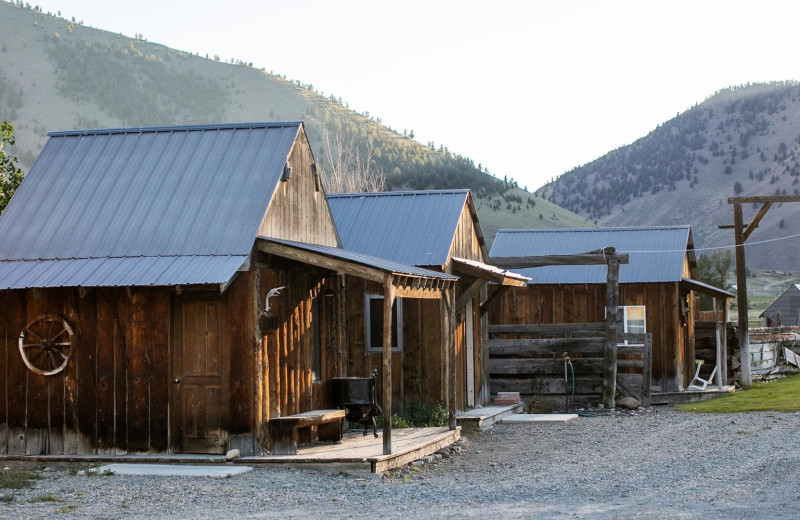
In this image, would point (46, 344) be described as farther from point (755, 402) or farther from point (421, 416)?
Answer: point (755, 402)

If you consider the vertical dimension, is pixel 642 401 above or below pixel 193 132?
below

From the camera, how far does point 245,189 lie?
625 inches

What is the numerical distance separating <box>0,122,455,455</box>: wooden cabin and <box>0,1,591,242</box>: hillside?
176 ft

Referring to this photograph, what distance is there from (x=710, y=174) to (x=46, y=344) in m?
109

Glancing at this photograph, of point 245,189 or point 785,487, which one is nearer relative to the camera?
point 785,487

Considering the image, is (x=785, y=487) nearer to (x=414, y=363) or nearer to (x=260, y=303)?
(x=260, y=303)

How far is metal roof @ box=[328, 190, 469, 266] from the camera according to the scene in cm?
2066

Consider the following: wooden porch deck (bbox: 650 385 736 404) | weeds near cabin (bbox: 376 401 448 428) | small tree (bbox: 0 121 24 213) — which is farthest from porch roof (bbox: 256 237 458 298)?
wooden porch deck (bbox: 650 385 736 404)

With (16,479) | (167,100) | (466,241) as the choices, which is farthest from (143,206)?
(167,100)

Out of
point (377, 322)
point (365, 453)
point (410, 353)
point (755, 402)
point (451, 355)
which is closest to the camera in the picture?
point (365, 453)

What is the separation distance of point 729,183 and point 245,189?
104732 millimetres

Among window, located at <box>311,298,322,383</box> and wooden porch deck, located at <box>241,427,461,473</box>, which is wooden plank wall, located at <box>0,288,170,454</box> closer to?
wooden porch deck, located at <box>241,427,461,473</box>

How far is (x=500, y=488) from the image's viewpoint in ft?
41.8

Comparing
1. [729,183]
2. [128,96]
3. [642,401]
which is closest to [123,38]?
[128,96]
